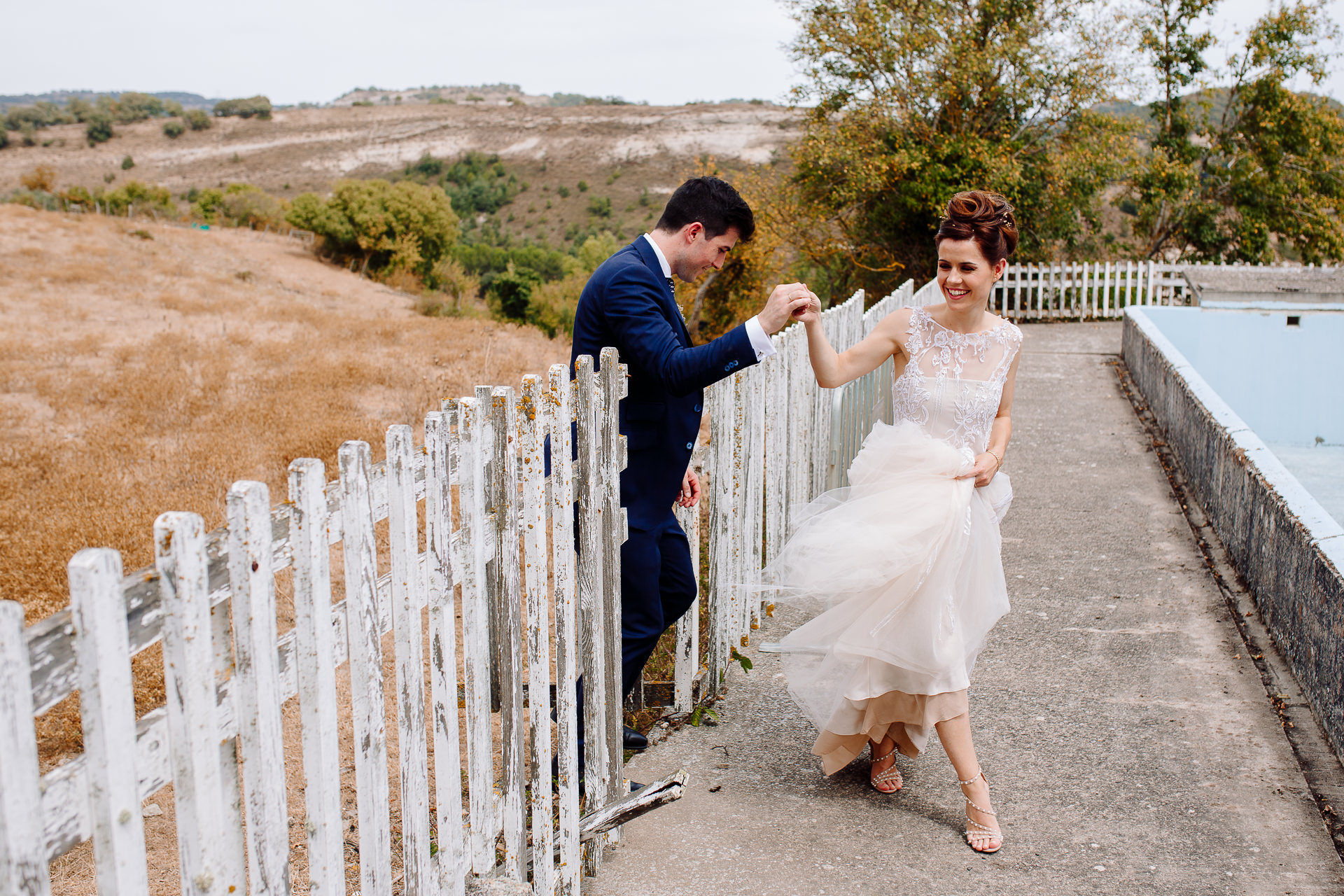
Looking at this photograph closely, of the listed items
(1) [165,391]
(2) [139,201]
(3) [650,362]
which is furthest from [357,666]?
(2) [139,201]

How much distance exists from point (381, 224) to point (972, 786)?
38618 mm

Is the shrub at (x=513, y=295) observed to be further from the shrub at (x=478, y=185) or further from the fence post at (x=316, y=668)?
the shrub at (x=478, y=185)

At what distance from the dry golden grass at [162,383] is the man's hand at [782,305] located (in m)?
4.28

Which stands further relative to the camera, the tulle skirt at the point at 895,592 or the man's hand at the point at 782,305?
the tulle skirt at the point at 895,592

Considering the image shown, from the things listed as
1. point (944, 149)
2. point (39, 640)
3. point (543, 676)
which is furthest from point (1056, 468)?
point (944, 149)

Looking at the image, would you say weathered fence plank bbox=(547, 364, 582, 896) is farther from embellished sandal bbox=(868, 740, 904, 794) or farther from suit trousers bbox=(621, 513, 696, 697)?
embellished sandal bbox=(868, 740, 904, 794)

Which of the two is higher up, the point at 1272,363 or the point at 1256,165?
the point at 1256,165

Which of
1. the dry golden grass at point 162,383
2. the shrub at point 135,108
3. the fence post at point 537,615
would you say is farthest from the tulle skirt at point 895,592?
the shrub at point 135,108

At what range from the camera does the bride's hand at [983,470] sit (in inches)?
132

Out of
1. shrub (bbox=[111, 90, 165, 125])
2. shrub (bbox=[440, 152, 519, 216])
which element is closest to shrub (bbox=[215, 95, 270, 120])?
shrub (bbox=[111, 90, 165, 125])

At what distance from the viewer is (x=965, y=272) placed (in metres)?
3.33

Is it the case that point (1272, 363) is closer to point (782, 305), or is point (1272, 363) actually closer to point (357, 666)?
point (782, 305)

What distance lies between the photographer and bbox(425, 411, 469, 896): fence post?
2.17 meters

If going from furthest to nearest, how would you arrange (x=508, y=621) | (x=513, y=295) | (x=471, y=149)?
(x=471, y=149)
(x=513, y=295)
(x=508, y=621)
